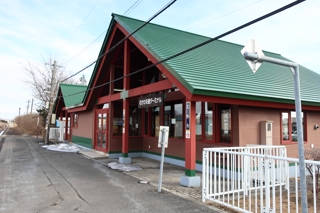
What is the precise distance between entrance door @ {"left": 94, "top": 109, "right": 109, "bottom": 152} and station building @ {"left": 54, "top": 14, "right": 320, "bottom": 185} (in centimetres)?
13

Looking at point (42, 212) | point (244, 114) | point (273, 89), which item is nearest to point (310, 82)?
point (273, 89)

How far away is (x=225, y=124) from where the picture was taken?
9312 millimetres

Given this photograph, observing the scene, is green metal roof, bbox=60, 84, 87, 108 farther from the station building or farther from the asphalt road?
the asphalt road

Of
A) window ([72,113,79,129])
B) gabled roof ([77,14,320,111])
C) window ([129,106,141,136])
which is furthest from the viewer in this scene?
window ([72,113,79,129])

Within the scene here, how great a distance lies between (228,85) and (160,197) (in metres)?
3.92

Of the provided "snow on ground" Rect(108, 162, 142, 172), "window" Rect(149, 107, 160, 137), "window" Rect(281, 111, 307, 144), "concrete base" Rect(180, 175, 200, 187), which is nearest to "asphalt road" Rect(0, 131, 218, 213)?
"snow on ground" Rect(108, 162, 142, 172)

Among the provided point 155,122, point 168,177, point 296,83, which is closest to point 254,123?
point 168,177

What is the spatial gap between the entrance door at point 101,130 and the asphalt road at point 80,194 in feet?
16.3

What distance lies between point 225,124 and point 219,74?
1.93 meters

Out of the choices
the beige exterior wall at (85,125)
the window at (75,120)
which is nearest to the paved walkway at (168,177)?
the beige exterior wall at (85,125)

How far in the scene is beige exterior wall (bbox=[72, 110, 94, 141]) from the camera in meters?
17.2

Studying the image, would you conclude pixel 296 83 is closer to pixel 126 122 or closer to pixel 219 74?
pixel 219 74

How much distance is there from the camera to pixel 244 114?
8828 millimetres

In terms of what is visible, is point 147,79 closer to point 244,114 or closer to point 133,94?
point 133,94
